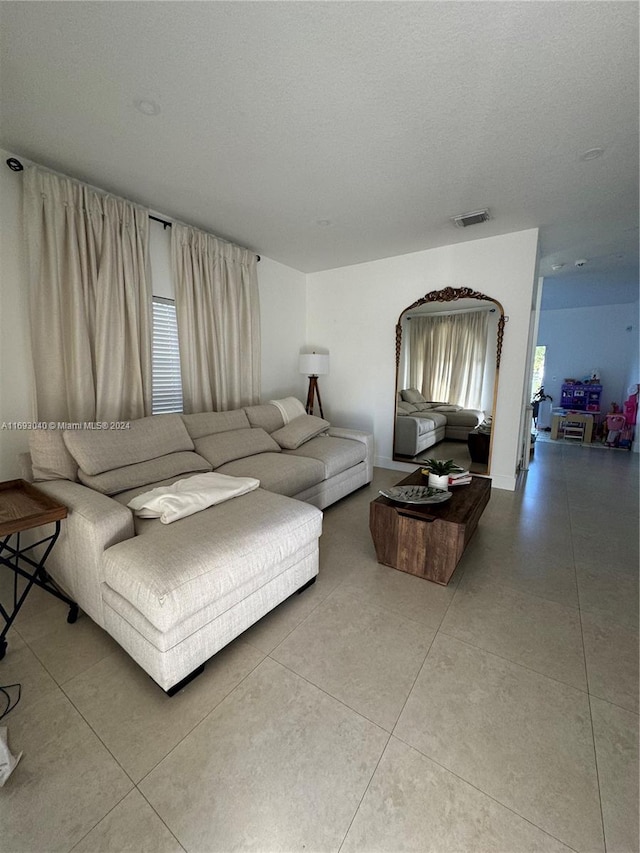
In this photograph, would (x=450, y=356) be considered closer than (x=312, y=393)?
Yes

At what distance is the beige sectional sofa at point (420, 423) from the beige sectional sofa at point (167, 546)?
6.34ft

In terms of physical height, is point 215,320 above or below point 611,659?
above

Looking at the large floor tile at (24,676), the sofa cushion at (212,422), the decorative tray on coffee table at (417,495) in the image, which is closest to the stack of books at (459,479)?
the decorative tray on coffee table at (417,495)

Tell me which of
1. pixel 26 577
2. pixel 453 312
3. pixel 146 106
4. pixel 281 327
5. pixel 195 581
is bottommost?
pixel 26 577

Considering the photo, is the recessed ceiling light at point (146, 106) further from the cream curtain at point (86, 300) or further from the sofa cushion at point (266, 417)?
the sofa cushion at point (266, 417)

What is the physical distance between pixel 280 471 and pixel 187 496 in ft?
2.71

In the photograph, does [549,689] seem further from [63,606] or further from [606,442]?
[606,442]

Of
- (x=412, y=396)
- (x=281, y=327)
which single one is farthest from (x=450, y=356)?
(x=281, y=327)

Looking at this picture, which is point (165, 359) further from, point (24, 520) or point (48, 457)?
point (24, 520)

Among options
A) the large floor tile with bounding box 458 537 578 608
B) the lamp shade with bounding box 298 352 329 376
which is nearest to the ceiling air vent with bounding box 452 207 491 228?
the lamp shade with bounding box 298 352 329 376

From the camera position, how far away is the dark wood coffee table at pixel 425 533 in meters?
1.88

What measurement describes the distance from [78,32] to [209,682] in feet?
8.74

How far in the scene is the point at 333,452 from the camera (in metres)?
3.00

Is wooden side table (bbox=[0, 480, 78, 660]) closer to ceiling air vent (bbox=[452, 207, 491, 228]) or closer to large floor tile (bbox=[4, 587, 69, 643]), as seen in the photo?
large floor tile (bbox=[4, 587, 69, 643])
